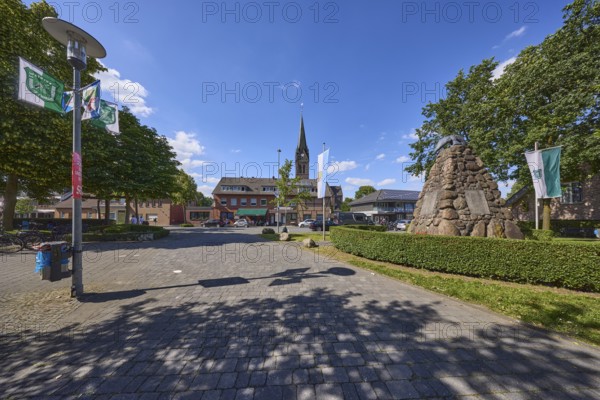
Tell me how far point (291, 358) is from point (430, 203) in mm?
9612

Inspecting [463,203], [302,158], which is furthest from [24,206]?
[463,203]

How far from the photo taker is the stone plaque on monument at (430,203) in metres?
9.54

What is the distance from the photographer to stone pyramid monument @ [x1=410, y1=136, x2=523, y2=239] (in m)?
8.55

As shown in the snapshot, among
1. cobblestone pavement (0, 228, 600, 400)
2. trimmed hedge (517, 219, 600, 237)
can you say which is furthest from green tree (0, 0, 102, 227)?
trimmed hedge (517, 219, 600, 237)

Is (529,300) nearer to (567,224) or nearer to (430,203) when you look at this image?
(430,203)

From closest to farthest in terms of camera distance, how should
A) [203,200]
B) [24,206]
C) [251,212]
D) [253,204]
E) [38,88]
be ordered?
[38,88] → [24,206] → [251,212] → [253,204] → [203,200]

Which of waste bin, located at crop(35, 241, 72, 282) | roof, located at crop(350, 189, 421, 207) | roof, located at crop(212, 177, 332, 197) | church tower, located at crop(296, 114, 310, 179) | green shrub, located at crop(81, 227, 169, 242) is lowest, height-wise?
green shrub, located at crop(81, 227, 169, 242)

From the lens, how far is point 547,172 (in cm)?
1062

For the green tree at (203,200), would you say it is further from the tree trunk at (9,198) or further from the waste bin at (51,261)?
the waste bin at (51,261)

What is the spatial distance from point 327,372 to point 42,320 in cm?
527

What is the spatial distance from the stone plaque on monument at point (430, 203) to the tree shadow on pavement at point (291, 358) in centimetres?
649

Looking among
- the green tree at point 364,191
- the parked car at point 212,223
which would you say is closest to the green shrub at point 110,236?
the parked car at point 212,223

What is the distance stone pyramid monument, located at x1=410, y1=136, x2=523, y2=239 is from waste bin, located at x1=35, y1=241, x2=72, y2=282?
11798 mm

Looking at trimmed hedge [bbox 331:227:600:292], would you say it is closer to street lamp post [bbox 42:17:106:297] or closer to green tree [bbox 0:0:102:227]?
street lamp post [bbox 42:17:106:297]
